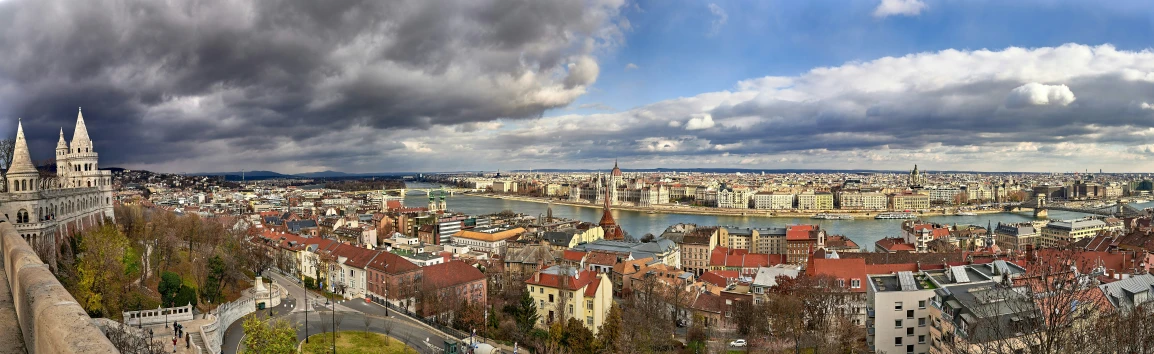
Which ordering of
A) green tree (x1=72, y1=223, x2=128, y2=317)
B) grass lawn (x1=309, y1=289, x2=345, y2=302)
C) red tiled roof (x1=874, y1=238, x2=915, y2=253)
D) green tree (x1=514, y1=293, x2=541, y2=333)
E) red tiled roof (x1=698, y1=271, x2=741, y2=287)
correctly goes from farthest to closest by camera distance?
red tiled roof (x1=874, y1=238, x2=915, y2=253) → red tiled roof (x1=698, y1=271, x2=741, y2=287) → grass lawn (x1=309, y1=289, x2=345, y2=302) → green tree (x1=514, y1=293, x2=541, y2=333) → green tree (x1=72, y1=223, x2=128, y2=317)

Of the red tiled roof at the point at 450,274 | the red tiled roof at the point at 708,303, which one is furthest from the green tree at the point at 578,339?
the red tiled roof at the point at 450,274

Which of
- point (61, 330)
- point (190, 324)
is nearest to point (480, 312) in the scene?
point (190, 324)

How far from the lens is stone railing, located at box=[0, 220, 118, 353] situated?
1.41 m

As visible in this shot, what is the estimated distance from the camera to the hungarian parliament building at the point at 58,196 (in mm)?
8023

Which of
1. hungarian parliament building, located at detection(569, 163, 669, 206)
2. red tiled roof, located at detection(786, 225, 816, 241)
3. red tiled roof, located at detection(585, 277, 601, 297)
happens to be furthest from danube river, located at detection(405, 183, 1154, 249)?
red tiled roof, located at detection(585, 277, 601, 297)

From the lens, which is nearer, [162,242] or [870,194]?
[162,242]

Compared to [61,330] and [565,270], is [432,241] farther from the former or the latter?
[61,330]

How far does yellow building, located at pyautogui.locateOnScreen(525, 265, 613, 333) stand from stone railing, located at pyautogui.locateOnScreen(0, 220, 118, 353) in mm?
8852

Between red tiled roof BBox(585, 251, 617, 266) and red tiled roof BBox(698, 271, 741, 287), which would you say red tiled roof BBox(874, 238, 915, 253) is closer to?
red tiled roof BBox(698, 271, 741, 287)

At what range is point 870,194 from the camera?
49.4 meters

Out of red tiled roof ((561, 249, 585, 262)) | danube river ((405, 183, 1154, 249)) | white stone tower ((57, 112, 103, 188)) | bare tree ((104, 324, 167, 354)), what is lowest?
danube river ((405, 183, 1154, 249))

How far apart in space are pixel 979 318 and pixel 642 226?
30.1 metres

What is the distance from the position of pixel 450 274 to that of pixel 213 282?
402 centimetres

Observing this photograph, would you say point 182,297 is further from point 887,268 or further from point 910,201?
point 910,201
